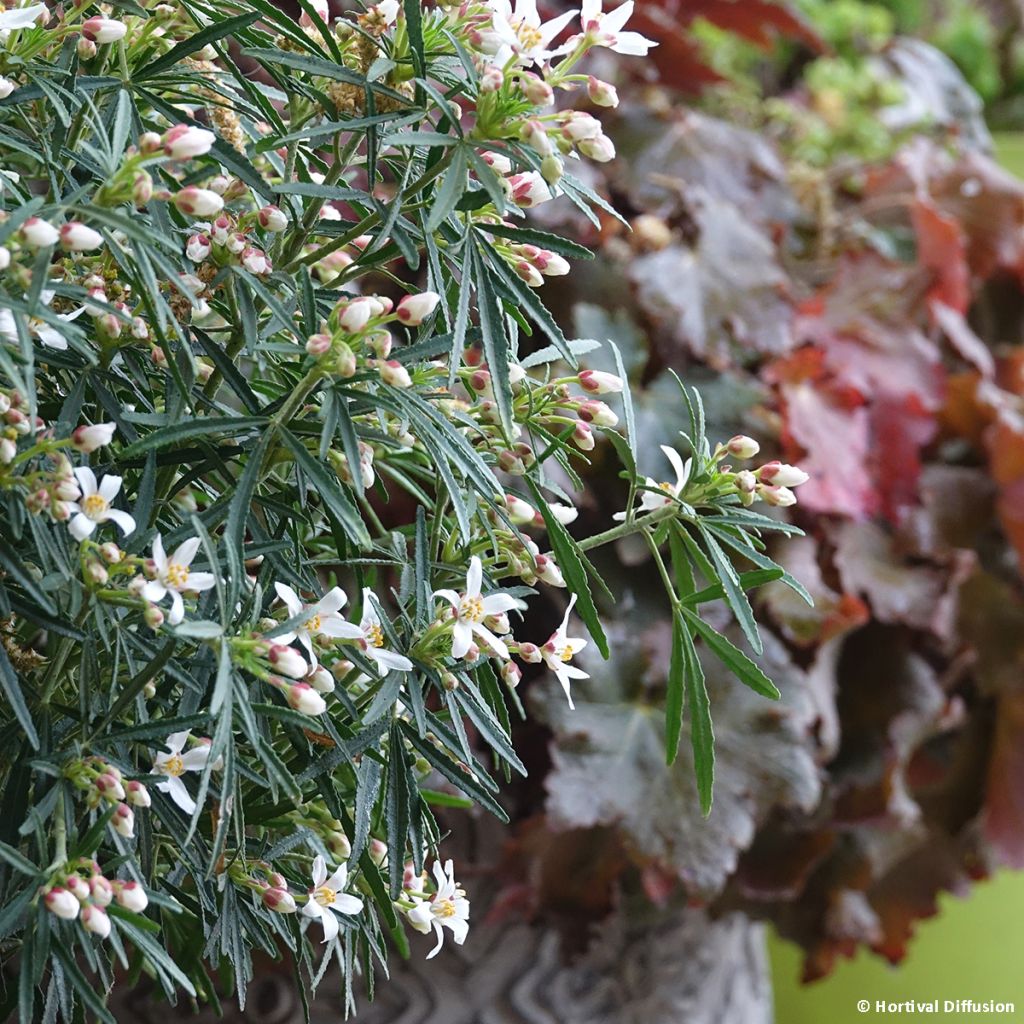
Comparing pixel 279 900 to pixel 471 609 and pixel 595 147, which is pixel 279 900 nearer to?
pixel 471 609

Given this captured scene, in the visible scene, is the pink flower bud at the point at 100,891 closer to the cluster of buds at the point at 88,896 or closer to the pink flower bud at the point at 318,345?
the cluster of buds at the point at 88,896

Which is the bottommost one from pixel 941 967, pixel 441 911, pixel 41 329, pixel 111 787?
pixel 941 967

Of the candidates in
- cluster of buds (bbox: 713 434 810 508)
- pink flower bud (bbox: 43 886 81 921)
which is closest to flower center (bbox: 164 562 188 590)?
pink flower bud (bbox: 43 886 81 921)

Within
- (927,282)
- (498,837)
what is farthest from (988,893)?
(498,837)

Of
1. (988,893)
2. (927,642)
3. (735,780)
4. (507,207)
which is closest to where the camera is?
(507,207)

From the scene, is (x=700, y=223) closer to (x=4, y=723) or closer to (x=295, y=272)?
(x=295, y=272)

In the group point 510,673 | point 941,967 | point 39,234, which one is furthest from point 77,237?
point 941,967

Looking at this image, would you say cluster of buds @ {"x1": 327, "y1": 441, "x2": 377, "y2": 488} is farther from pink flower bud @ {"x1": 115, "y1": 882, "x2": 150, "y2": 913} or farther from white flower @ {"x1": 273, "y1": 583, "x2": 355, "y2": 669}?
pink flower bud @ {"x1": 115, "y1": 882, "x2": 150, "y2": 913}
